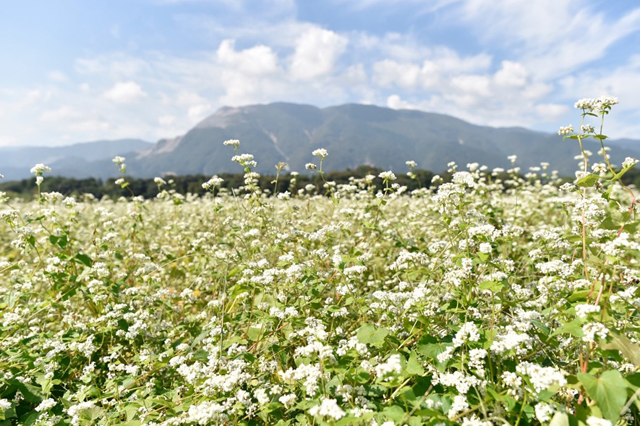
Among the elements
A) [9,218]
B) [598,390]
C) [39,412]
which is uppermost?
[9,218]

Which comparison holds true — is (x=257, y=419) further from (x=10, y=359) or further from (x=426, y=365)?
(x=10, y=359)

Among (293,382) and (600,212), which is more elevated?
(600,212)

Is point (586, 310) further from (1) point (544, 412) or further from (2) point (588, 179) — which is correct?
(2) point (588, 179)

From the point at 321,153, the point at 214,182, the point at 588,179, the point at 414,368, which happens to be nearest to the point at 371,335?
the point at 414,368

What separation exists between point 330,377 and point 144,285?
4.41 m

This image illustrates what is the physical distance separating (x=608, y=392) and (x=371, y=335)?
5.13 feet

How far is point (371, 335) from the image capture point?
294 cm

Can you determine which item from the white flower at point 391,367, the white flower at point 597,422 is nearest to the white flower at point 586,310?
the white flower at point 597,422

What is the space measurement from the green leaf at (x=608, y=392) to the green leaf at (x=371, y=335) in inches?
51.9

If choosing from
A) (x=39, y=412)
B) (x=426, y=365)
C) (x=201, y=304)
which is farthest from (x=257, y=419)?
(x=201, y=304)

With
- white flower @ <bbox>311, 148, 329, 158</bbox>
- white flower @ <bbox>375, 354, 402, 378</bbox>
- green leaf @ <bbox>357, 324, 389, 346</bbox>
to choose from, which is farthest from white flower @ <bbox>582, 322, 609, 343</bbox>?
white flower @ <bbox>311, 148, 329, 158</bbox>

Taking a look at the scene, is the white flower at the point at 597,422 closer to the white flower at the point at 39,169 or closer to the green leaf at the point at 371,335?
the green leaf at the point at 371,335

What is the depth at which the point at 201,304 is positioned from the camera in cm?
627

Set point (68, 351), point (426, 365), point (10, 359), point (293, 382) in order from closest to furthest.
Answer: point (293, 382) → point (426, 365) → point (10, 359) → point (68, 351)
